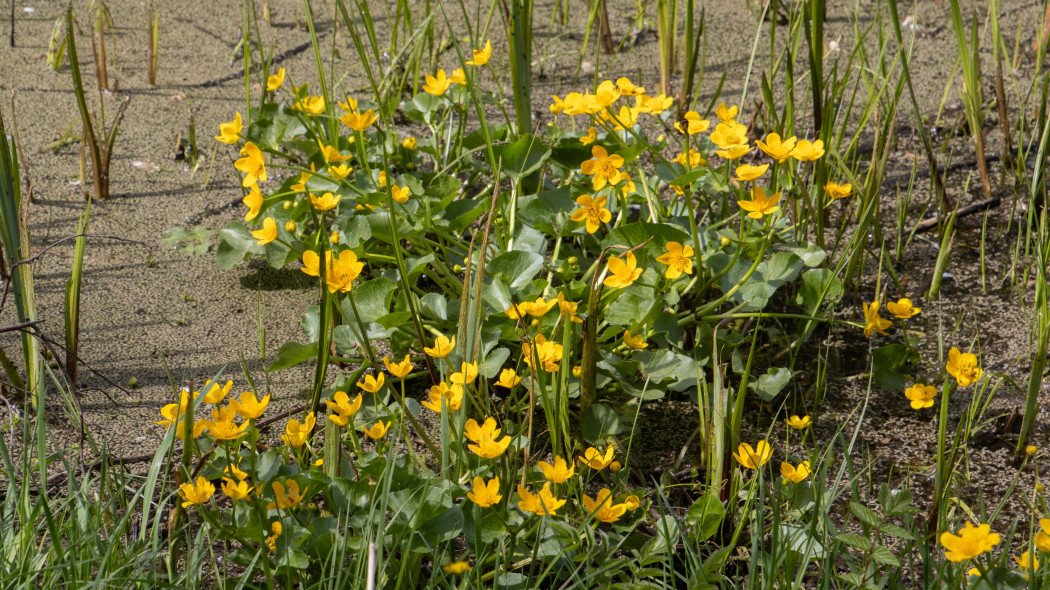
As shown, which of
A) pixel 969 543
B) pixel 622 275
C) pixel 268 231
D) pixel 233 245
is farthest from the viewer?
pixel 233 245

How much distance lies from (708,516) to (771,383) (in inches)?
12.7

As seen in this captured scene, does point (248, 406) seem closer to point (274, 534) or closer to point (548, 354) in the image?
point (274, 534)

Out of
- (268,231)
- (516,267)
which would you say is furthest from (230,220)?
(516,267)

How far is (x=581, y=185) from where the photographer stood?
5.23ft

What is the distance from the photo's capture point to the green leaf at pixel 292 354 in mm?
1356

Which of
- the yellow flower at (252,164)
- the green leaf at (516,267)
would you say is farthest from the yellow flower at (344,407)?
the yellow flower at (252,164)

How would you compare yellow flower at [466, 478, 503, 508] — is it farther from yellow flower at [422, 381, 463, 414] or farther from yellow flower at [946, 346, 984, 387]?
yellow flower at [946, 346, 984, 387]

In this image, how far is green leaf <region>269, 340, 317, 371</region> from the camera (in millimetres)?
1356

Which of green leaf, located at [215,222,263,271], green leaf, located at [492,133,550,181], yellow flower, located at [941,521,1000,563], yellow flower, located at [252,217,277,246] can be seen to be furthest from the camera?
green leaf, located at [215,222,263,271]

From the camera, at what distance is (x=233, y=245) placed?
1.64 metres

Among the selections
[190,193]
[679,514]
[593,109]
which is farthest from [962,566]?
[190,193]

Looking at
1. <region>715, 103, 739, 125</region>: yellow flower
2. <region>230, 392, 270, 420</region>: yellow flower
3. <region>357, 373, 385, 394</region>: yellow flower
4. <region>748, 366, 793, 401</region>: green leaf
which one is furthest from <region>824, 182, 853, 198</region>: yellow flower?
<region>230, 392, 270, 420</region>: yellow flower

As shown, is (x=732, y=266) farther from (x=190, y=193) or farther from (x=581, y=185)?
(x=190, y=193)

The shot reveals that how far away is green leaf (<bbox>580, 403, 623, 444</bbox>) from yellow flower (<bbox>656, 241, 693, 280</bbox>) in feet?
0.68
